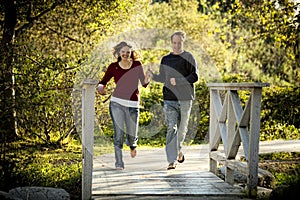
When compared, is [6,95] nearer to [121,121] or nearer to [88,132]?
[121,121]

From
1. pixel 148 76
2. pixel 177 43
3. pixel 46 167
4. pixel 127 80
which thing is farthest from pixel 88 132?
pixel 46 167

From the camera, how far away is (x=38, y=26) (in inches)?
364

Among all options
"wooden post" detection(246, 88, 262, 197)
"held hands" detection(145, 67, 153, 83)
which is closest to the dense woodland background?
"held hands" detection(145, 67, 153, 83)

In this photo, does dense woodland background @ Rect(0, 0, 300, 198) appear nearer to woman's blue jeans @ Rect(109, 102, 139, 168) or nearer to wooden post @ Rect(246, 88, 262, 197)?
woman's blue jeans @ Rect(109, 102, 139, 168)

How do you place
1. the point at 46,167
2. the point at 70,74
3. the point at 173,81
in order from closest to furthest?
1. the point at 173,81
2. the point at 46,167
3. the point at 70,74

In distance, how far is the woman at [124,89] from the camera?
5660mm

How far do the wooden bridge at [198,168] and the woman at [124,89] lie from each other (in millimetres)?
510

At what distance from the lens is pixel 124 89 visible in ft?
18.5

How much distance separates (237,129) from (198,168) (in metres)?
1.33

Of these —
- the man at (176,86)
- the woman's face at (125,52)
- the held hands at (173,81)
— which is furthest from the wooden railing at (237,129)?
the woman's face at (125,52)

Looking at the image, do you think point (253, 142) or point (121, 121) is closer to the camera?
point (253, 142)

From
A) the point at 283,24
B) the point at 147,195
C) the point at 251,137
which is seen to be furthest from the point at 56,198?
the point at 283,24

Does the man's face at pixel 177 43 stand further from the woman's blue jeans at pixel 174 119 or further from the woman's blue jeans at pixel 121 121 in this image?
the woman's blue jeans at pixel 121 121

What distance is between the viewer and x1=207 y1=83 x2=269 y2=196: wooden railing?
468 cm
